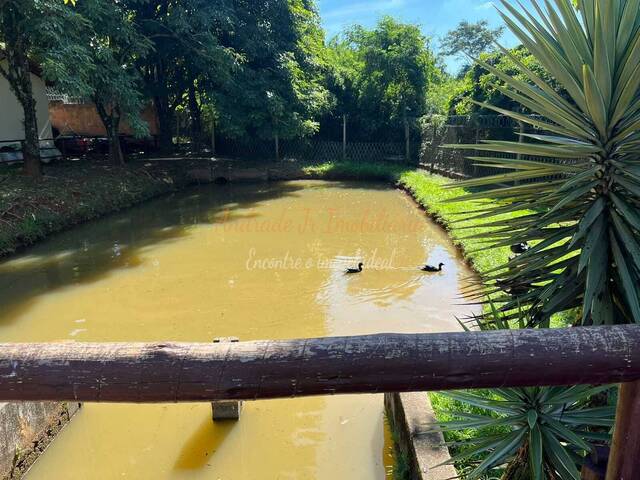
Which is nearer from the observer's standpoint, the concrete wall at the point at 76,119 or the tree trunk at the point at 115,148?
the tree trunk at the point at 115,148

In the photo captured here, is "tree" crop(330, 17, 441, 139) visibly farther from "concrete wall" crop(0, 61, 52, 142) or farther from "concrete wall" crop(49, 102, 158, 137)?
"concrete wall" crop(49, 102, 158, 137)

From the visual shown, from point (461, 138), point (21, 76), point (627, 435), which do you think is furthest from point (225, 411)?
point (461, 138)

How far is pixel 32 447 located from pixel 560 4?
360 centimetres

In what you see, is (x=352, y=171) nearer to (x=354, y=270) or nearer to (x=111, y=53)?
(x=111, y=53)

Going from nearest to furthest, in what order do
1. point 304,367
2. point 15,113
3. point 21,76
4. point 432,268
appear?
point 304,367
point 432,268
point 21,76
point 15,113

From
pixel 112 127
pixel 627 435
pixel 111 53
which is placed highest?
pixel 111 53

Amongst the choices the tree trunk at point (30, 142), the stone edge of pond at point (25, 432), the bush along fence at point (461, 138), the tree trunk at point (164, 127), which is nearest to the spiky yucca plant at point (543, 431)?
the stone edge of pond at point (25, 432)

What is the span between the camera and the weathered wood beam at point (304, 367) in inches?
40.0

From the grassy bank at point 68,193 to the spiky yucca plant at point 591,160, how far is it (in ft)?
24.4

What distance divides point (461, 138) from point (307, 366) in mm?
11438

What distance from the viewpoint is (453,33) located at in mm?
33094

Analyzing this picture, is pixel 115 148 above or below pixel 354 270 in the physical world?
above

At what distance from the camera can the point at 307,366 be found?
3.38 ft

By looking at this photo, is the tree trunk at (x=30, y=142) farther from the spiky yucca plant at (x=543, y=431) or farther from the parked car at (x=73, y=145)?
the spiky yucca plant at (x=543, y=431)
